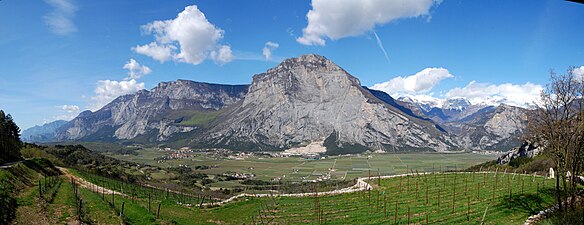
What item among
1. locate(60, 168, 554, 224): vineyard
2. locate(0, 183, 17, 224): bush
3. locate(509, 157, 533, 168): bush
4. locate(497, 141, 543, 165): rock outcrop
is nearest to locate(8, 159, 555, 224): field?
locate(60, 168, 554, 224): vineyard

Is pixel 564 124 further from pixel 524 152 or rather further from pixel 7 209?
pixel 524 152

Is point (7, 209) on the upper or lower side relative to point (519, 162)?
lower

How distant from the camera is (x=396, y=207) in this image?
68.1 ft

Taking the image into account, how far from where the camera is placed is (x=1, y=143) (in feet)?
178

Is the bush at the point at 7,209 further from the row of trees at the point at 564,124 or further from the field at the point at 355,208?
the row of trees at the point at 564,124

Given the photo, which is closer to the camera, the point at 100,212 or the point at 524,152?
the point at 100,212

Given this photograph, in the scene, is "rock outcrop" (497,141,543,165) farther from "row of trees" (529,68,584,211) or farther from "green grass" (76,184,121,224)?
"green grass" (76,184,121,224)

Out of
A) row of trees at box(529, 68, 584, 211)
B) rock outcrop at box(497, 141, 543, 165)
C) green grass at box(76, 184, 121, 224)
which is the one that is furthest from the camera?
rock outcrop at box(497, 141, 543, 165)

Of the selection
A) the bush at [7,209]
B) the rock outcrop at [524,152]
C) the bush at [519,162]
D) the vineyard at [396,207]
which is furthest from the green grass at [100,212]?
the rock outcrop at [524,152]

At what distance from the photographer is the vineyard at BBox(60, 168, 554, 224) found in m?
20.5

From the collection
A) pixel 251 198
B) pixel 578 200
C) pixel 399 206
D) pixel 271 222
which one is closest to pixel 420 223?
pixel 399 206

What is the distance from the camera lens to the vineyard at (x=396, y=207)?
20.5 metres

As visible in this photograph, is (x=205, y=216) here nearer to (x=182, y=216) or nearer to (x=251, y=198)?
(x=182, y=216)

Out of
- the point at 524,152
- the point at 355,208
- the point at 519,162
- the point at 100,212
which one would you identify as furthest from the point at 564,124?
the point at 524,152
